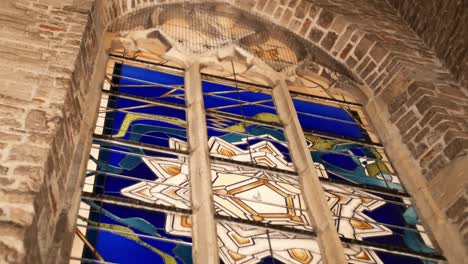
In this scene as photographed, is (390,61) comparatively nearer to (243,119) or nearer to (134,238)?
(243,119)

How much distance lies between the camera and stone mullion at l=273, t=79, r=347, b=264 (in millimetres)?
3648

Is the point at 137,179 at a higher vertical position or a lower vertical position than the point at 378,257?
higher

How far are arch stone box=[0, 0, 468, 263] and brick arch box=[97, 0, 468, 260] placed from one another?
0.04ft

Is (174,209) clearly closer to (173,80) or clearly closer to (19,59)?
(19,59)

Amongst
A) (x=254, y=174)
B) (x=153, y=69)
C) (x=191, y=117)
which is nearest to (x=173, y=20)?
(x=153, y=69)

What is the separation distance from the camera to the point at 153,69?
5219mm

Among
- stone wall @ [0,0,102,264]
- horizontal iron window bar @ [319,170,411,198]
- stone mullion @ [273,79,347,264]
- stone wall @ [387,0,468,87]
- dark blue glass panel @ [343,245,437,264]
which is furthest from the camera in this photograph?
stone wall @ [387,0,468,87]

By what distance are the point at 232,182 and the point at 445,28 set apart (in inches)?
128

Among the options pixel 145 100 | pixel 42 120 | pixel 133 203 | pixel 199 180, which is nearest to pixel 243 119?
pixel 145 100

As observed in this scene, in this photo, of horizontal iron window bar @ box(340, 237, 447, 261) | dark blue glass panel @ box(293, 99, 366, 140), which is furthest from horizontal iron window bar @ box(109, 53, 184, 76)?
horizontal iron window bar @ box(340, 237, 447, 261)

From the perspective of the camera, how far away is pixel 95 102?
4.34 metres

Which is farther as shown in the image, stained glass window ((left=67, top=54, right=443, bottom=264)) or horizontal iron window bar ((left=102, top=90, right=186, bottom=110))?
horizontal iron window bar ((left=102, top=90, right=186, bottom=110))

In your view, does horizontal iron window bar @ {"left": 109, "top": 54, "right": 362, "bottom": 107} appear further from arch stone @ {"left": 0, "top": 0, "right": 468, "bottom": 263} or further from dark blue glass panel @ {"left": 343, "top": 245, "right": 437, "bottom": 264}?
dark blue glass panel @ {"left": 343, "top": 245, "right": 437, "bottom": 264}

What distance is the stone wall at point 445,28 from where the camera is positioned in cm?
562
